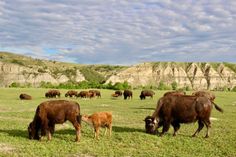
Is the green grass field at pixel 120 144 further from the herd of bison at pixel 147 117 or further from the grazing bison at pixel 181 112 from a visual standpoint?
the grazing bison at pixel 181 112

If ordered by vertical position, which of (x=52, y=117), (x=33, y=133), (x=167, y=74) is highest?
(x=167, y=74)

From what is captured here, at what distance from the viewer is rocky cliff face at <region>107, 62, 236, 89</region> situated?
144 m

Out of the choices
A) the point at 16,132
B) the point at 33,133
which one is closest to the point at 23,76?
the point at 16,132

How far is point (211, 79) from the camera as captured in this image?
145000 millimetres

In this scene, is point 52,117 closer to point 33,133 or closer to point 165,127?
point 33,133

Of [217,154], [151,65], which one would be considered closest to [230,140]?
[217,154]

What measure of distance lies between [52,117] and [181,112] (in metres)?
5.89

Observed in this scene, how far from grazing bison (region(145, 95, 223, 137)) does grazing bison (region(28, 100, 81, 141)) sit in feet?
11.4

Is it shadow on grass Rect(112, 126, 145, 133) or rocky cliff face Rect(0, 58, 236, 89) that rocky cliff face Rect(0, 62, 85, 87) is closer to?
rocky cliff face Rect(0, 58, 236, 89)

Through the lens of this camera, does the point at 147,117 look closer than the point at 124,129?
Yes

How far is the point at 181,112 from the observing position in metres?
17.6

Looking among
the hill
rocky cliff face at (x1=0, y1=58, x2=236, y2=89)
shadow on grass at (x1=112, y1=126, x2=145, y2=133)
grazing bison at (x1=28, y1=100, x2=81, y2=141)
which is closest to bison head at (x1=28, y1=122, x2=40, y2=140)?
grazing bison at (x1=28, y1=100, x2=81, y2=141)

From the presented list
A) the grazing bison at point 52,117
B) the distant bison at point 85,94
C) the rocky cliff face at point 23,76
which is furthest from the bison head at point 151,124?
the rocky cliff face at point 23,76

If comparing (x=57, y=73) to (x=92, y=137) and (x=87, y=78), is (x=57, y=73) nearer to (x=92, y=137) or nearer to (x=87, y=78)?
(x=87, y=78)
